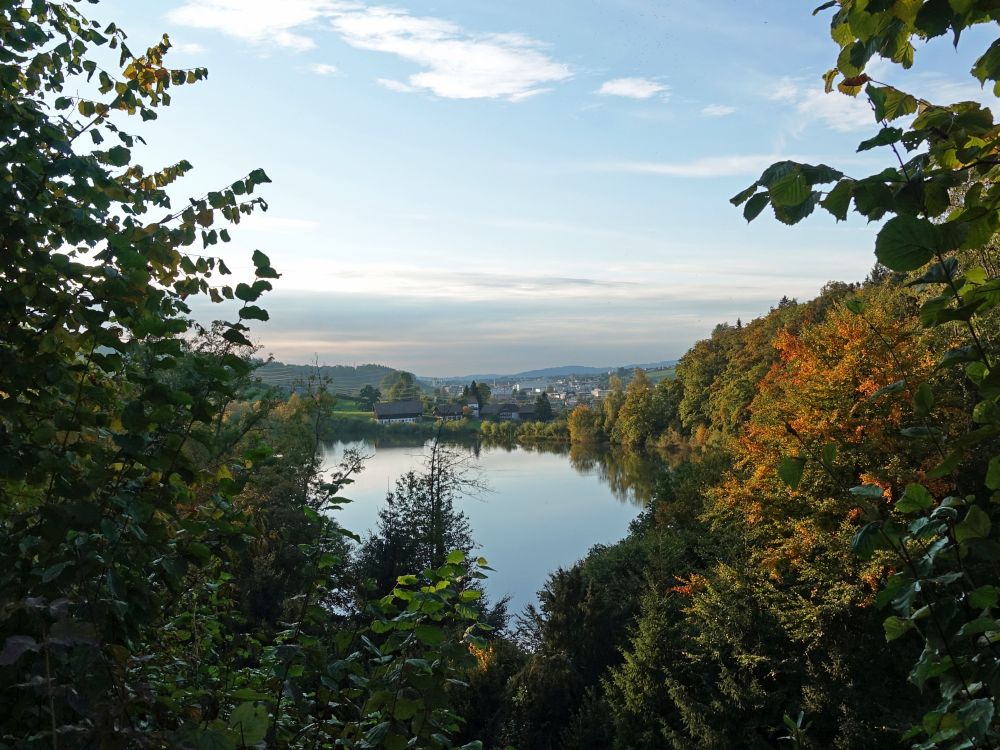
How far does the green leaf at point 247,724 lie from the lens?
1.38 meters

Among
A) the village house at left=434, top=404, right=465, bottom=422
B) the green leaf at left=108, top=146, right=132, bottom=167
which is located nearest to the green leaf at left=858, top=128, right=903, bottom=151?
the green leaf at left=108, top=146, right=132, bottom=167

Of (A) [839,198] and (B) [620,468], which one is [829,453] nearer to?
(A) [839,198]

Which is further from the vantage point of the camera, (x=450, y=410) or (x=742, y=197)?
(x=450, y=410)

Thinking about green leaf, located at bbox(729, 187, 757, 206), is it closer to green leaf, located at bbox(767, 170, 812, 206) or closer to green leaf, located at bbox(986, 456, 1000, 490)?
green leaf, located at bbox(767, 170, 812, 206)

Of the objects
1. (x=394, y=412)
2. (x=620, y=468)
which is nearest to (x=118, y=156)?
(x=620, y=468)

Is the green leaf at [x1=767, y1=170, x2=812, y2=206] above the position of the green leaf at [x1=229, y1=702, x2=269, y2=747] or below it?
above

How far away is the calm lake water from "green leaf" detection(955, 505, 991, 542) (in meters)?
13.0

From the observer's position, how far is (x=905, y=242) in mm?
1122

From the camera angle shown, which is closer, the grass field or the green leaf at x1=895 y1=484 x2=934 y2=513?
the green leaf at x1=895 y1=484 x2=934 y2=513

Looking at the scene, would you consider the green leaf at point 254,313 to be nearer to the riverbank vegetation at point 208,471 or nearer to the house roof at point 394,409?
the riverbank vegetation at point 208,471

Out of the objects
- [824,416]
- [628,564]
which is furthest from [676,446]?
A: [824,416]

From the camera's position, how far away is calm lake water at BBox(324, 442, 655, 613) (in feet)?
75.2

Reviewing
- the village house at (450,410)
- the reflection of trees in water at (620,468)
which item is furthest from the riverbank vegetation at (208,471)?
the reflection of trees in water at (620,468)

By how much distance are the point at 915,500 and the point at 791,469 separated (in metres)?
0.23
